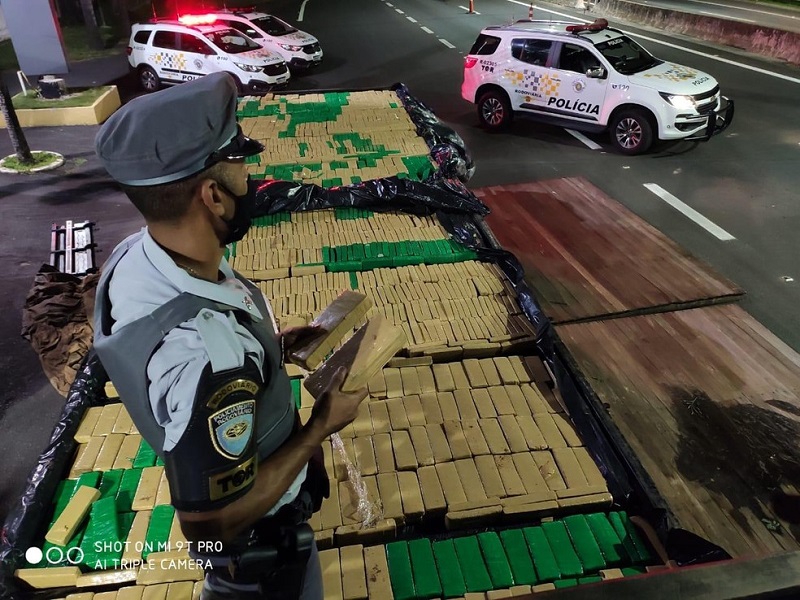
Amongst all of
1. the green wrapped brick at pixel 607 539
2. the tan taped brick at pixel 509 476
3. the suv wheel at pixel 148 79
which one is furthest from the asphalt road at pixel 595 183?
the green wrapped brick at pixel 607 539

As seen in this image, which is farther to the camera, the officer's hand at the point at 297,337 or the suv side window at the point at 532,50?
the suv side window at the point at 532,50

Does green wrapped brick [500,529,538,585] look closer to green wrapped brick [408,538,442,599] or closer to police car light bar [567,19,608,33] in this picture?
green wrapped brick [408,538,442,599]

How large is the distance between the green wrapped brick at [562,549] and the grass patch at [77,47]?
814 inches

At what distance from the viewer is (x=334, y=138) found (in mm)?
9125

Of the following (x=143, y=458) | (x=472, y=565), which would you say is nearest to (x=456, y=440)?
(x=472, y=565)

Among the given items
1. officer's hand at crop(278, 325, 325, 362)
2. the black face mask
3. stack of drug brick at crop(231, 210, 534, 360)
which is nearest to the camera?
the black face mask

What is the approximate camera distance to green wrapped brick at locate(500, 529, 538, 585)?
306cm

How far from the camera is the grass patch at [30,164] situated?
10453mm

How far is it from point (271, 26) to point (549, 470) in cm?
1719

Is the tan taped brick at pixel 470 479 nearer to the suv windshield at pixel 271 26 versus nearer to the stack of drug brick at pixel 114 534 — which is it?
the stack of drug brick at pixel 114 534

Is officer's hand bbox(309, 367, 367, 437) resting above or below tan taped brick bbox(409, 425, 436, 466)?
above

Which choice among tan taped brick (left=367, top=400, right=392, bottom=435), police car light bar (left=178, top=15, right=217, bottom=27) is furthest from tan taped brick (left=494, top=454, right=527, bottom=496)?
police car light bar (left=178, top=15, right=217, bottom=27)

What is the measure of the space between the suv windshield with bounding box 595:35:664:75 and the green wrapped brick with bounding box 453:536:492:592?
9.92 metres

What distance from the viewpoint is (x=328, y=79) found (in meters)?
16.8
